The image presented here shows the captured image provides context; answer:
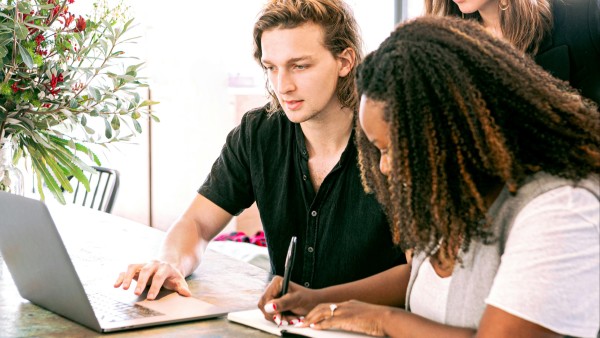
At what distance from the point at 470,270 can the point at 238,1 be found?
3.80 m

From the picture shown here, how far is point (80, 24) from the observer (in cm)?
172

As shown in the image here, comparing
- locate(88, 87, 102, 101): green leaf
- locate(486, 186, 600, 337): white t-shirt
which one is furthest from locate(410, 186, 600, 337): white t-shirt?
locate(88, 87, 102, 101): green leaf

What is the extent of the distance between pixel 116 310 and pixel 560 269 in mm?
782

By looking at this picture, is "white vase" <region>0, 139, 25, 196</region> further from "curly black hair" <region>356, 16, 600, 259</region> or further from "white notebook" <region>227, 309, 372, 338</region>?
"curly black hair" <region>356, 16, 600, 259</region>

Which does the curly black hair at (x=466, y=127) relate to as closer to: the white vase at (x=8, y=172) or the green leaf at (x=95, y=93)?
the green leaf at (x=95, y=93)

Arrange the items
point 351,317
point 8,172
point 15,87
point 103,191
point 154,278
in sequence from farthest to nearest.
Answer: point 103,191, point 8,172, point 15,87, point 154,278, point 351,317

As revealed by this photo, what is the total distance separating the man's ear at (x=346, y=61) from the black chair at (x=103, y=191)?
44.3 inches

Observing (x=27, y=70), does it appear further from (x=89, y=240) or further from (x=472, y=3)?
(x=472, y=3)

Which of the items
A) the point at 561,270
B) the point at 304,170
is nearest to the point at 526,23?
the point at 304,170

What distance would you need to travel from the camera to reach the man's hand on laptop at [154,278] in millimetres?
1565

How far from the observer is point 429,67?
112 cm

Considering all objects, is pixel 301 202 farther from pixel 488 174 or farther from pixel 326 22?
pixel 488 174

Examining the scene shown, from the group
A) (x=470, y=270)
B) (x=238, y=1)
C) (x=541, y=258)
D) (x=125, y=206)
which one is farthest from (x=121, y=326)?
(x=238, y=1)

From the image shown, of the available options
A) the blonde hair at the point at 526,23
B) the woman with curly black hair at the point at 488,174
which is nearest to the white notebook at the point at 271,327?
the woman with curly black hair at the point at 488,174
